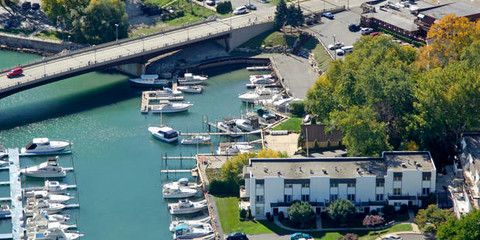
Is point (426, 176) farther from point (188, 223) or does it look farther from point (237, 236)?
point (188, 223)

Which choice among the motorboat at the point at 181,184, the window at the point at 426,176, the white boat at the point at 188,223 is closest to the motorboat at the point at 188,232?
the white boat at the point at 188,223

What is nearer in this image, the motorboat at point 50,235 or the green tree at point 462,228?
the green tree at point 462,228

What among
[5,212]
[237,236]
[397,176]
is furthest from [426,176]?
[5,212]

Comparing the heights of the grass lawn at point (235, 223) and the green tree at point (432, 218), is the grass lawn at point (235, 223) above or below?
below

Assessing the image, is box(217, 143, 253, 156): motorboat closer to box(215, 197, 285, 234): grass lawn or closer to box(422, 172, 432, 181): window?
box(215, 197, 285, 234): grass lawn

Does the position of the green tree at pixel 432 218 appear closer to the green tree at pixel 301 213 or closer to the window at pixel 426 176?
the window at pixel 426 176

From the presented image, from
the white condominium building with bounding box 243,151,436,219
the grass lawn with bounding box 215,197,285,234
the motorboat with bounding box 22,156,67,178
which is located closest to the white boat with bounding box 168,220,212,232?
the grass lawn with bounding box 215,197,285,234

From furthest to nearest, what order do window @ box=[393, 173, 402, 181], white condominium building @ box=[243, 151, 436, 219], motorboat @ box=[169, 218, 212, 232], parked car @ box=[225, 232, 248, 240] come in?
motorboat @ box=[169, 218, 212, 232] → window @ box=[393, 173, 402, 181] → white condominium building @ box=[243, 151, 436, 219] → parked car @ box=[225, 232, 248, 240]
